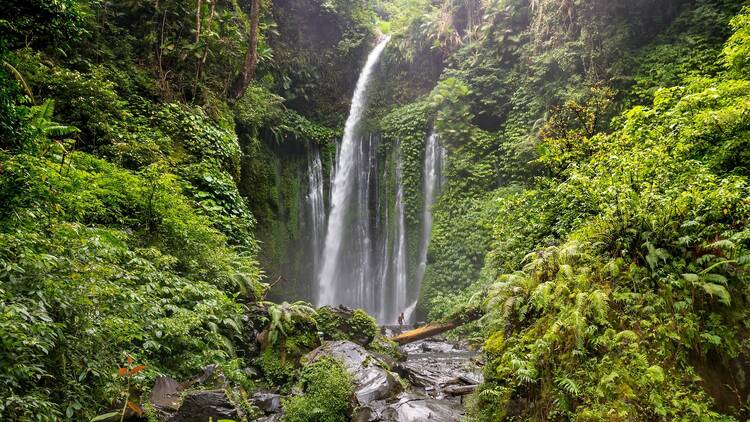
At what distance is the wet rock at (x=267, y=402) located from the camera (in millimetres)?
5953

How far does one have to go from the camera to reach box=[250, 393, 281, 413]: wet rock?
234 inches

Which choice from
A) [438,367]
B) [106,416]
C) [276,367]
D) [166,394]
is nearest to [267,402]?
[276,367]

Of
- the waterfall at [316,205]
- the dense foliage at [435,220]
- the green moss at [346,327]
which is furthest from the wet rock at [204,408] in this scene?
the waterfall at [316,205]

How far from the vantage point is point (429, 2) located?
22.6m

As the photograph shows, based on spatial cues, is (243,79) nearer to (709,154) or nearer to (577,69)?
(577,69)

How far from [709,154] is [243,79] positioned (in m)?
12.6

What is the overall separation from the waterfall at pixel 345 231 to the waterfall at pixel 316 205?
1.09 feet

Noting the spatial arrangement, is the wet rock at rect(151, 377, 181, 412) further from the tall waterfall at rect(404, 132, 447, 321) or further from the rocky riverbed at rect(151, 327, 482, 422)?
the tall waterfall at rect(404, 132, 447, 321)

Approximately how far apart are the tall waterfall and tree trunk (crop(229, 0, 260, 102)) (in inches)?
340

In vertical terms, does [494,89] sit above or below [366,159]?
above

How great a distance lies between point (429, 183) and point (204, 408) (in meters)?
15.2

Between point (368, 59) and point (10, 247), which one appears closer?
point (10, 247)

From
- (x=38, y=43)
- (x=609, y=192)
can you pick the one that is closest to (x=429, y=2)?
(x=38, y=43)

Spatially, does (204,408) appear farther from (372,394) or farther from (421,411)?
(421,411)
